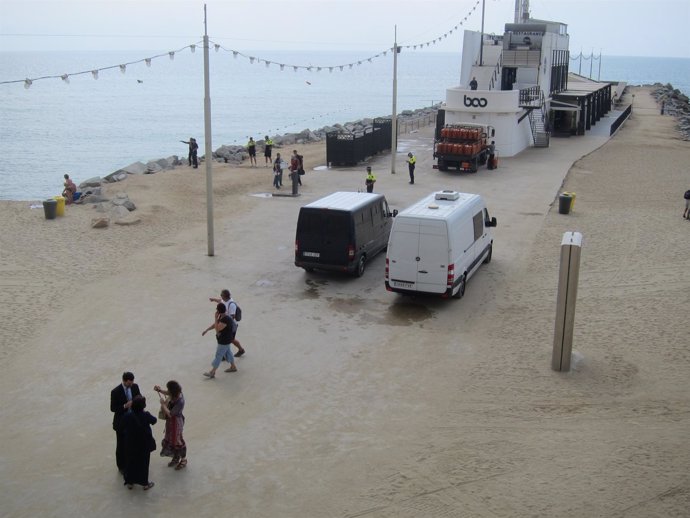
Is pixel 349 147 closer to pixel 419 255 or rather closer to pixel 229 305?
pixel 419 255

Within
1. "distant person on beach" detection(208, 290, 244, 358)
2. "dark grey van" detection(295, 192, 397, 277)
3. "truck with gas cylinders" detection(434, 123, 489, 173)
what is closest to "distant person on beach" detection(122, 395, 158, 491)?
"distant person on beach" detection(208, 290, 244, 358)

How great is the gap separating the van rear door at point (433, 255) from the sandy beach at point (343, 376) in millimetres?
738

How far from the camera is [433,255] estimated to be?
15984mm

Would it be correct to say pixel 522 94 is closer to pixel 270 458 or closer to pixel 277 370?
pixel 277 370

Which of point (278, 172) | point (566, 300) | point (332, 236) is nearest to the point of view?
point (566, 300)

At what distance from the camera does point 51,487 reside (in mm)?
9617

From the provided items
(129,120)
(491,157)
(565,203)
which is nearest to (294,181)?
(565,203)

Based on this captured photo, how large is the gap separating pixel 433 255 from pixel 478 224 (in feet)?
9.21

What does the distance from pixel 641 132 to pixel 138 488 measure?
5068cm

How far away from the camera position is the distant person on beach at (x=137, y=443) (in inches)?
368

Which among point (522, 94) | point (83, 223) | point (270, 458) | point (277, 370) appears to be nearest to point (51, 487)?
point (270, 458)

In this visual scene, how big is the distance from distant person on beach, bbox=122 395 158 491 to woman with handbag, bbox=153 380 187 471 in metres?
0.37

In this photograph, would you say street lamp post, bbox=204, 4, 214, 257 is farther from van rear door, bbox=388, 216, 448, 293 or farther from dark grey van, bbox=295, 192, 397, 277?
van rear door, bbox=388, 216, 448, 293

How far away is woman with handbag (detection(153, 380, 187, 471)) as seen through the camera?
387 inches
